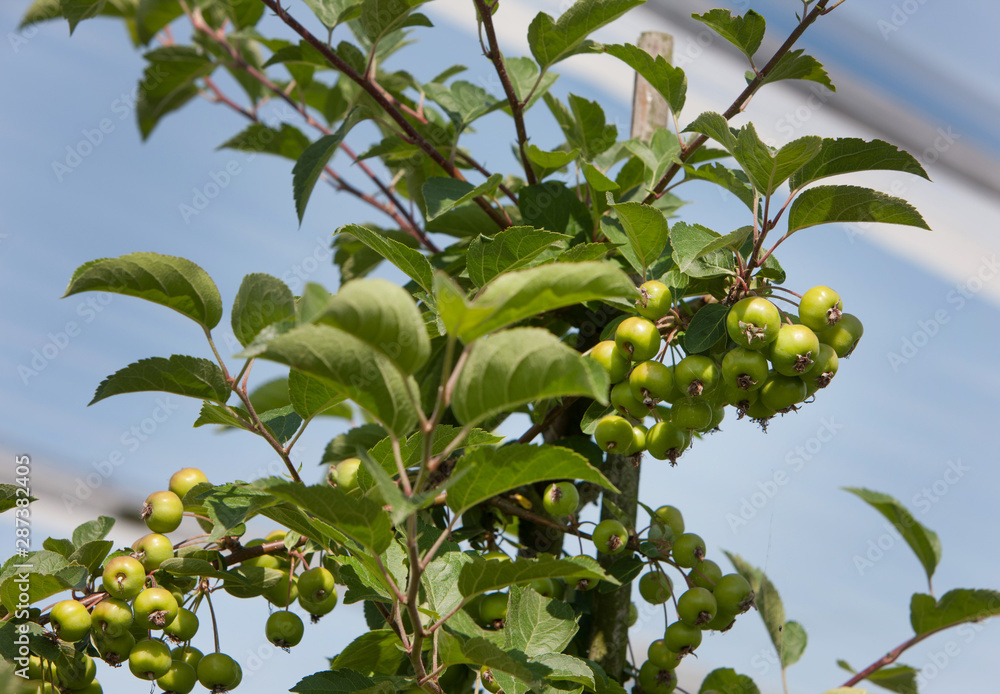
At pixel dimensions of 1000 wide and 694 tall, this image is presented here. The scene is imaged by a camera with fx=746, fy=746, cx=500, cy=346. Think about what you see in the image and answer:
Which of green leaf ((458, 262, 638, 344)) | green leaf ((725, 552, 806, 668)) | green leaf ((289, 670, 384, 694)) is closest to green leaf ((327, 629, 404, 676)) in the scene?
green leaf ((289, 670, 384, 694))

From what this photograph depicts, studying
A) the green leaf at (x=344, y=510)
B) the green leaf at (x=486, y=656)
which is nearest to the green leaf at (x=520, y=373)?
the green leaf at (x=344, y=510)

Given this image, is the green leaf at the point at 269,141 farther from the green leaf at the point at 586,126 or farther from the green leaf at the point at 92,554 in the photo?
the green leaf at the point at 92,554

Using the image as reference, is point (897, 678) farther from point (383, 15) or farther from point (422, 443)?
point (383, 15)

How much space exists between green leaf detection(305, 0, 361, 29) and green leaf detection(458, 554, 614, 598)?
86 centimetres

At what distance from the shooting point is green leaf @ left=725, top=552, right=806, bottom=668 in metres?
1.27

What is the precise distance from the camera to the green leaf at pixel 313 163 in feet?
3.50

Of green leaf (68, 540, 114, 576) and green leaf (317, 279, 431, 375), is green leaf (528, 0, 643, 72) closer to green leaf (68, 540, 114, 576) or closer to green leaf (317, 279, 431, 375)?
green leaf (317, 279, 431, 375)

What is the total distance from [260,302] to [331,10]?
657 millimetres

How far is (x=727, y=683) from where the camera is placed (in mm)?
1171

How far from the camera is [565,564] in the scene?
688 millimetres

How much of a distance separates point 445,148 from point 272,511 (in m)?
0.77

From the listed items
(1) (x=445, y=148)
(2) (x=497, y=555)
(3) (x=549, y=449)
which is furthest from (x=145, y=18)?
(3) (x=549, y=449)

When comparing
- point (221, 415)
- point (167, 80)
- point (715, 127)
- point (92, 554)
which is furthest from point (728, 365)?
point (167, 80)

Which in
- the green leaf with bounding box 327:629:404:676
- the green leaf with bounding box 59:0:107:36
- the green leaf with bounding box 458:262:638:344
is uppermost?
the green leaf with bounding box 59:0:107:36
